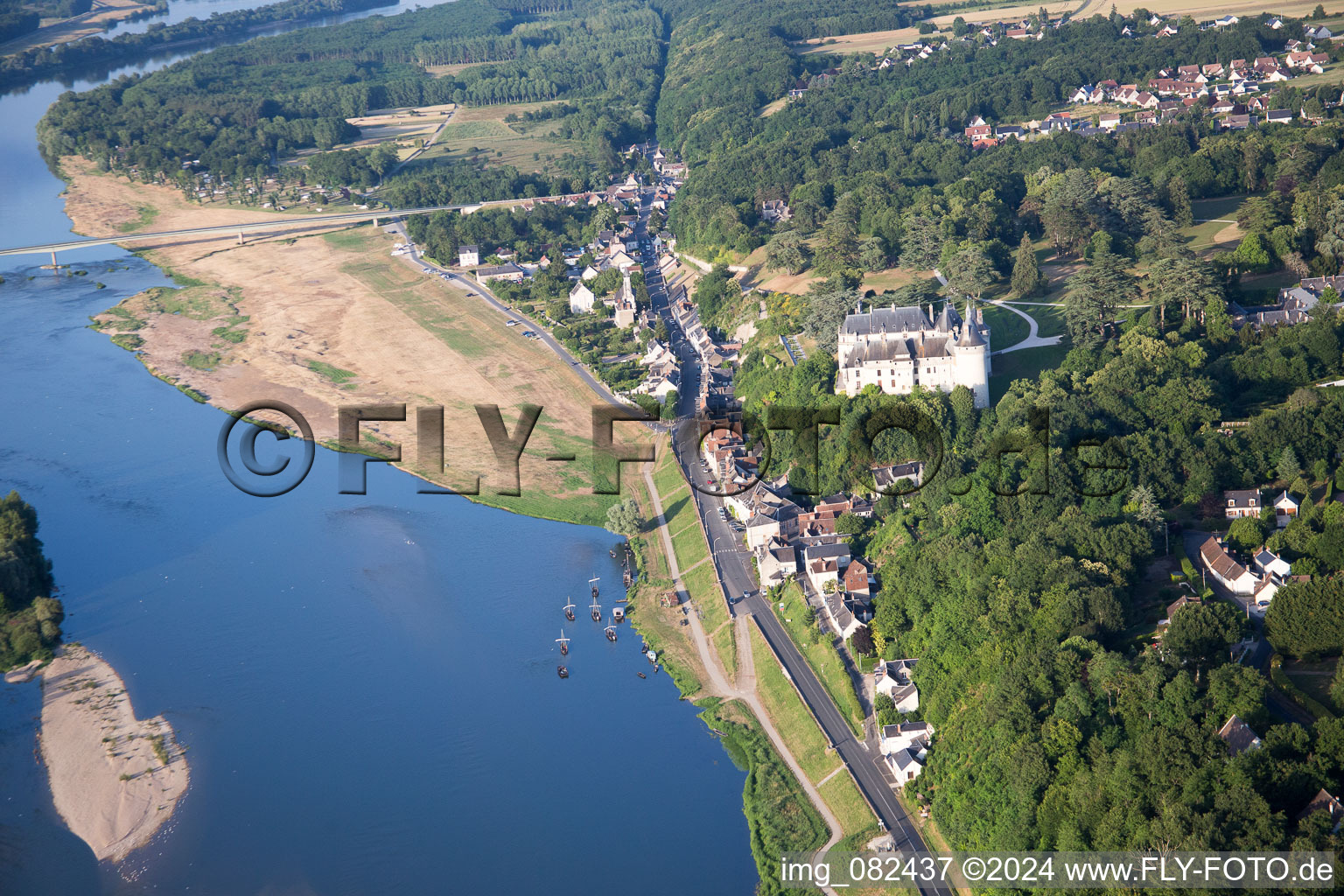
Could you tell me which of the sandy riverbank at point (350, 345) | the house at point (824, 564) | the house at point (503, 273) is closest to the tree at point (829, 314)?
the sandy riverbank at point (350, 345)

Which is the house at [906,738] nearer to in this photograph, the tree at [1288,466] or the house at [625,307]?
the tree at [1288,466]

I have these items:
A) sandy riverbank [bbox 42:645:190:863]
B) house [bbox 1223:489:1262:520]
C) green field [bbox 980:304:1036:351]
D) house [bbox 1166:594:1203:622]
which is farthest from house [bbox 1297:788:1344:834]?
green field [bbox 980:304:1036:351]

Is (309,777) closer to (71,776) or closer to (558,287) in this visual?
(71,776)

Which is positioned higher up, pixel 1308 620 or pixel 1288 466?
pixel 1288 466

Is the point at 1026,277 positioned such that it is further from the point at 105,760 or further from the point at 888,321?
the point at 105,760

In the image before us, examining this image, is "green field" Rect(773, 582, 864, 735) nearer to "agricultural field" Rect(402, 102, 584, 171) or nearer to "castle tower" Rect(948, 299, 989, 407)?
"castle tower" Rect(948, 299, 989, 407)

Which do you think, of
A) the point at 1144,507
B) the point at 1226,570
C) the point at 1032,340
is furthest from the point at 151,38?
the point at 1226,570

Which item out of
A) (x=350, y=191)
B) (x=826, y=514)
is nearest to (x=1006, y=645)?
(x=826, y=514)
